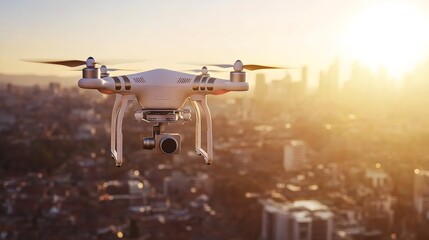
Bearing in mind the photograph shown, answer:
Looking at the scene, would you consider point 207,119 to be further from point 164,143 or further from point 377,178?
point 377,178

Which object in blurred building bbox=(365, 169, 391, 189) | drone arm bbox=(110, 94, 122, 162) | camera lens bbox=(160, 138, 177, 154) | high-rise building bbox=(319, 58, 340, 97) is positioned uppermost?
high-rise building bbox=(319, 58, 340, 97)

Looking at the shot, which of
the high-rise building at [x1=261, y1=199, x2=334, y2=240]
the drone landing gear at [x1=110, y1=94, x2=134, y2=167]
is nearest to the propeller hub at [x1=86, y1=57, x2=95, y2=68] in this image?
the drone landing gear at [x1=110, y1=94, x2=134, y2=167]

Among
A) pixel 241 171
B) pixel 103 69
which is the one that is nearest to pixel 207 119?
pixel 103 69

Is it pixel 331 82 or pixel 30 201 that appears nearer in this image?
pixel 30 201

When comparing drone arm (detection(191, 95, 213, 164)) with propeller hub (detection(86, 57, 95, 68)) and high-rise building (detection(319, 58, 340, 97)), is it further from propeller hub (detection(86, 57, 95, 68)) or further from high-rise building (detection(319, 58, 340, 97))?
high-rise building (detection(319, 58, 340, 97))

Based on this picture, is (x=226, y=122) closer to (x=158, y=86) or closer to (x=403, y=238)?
(x=403, y=238)

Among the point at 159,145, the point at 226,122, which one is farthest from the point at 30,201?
the point at 159,145
